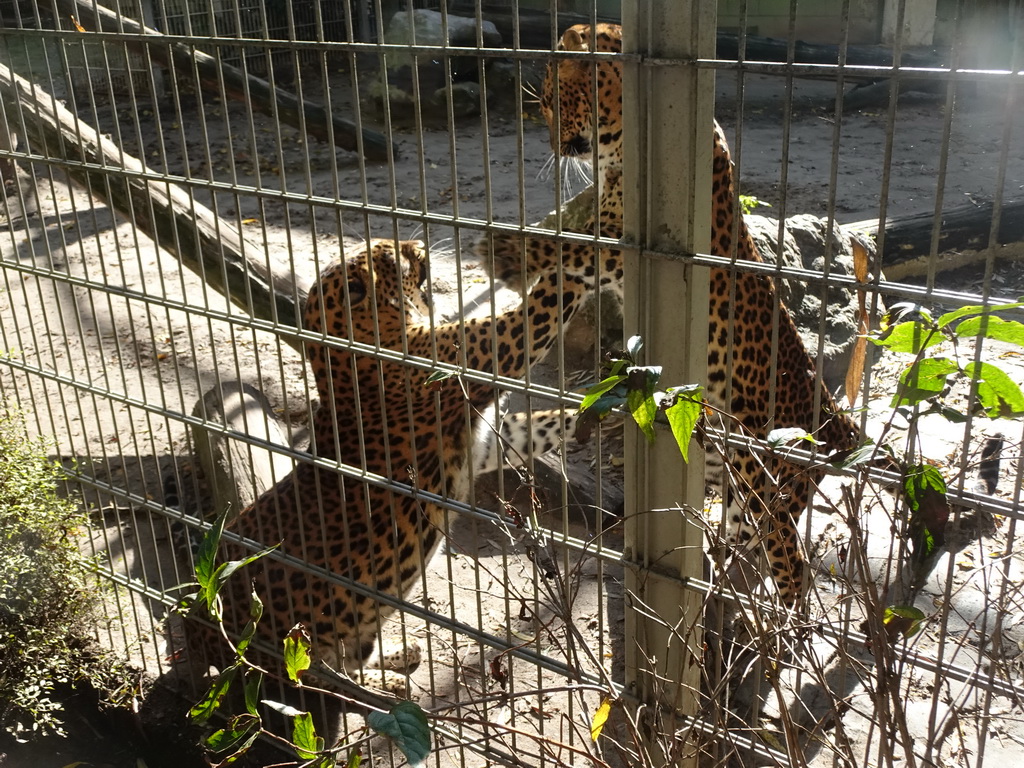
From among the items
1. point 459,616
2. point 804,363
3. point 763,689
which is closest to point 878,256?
point 804,363

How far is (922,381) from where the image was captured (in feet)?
4.86

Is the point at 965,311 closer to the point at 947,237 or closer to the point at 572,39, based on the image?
the point at 572,39

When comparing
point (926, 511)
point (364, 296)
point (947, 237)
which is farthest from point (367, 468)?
point (947, 237)

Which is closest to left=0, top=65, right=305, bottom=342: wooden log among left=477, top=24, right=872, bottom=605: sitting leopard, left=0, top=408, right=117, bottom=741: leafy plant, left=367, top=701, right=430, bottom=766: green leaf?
left=0, top=408, right=117, bottom=741: leafy plant

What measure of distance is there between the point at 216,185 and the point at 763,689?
92.4 inches

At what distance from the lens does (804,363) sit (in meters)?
3.58

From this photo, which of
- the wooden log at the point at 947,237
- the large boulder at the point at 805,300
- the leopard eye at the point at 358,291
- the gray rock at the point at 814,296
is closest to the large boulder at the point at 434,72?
the wooden log at the point at 947,237

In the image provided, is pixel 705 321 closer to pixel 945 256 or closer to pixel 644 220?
pixel 644 220

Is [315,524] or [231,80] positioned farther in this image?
[231,80]

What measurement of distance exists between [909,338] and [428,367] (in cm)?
119

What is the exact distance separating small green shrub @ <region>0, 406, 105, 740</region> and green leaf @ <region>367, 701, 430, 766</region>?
6.21 feet

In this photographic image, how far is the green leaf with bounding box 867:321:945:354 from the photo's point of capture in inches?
58.3

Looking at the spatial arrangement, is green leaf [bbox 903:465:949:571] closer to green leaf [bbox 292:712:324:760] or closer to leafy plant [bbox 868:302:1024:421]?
leafy plant [bbox 868:302:1024:421]

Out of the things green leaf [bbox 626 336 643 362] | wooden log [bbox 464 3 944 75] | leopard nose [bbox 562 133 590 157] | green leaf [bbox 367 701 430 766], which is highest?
green leaf [bbox 626 336 643 362]
